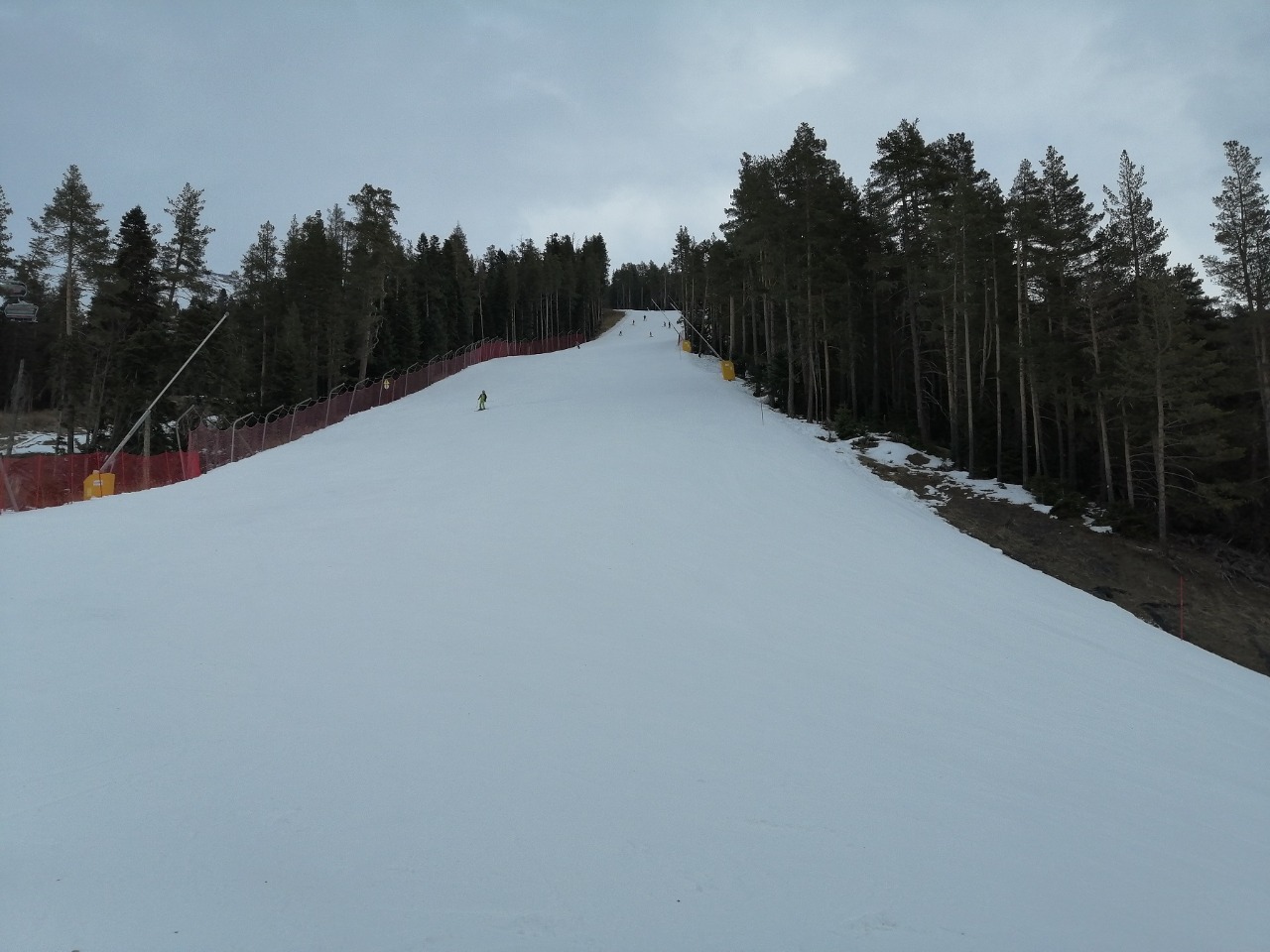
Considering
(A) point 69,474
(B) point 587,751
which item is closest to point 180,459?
(A) point 69,474

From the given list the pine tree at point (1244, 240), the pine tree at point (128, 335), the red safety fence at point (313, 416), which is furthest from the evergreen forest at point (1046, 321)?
the pine tree at point (128, 335)

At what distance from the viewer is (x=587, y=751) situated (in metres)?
5.04

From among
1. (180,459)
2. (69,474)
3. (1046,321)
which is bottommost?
(69,474)

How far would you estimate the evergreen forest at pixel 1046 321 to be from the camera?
18531mm

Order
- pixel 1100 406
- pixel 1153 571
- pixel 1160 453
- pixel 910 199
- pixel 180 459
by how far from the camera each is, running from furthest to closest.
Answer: pixel 910 199 < pixel 1100 406 < pixel 180 459 < pixel 1160 453 < pixel 1153 571

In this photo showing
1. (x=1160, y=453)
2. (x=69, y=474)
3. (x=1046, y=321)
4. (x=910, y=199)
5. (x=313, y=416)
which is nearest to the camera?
(x=69, y=474)

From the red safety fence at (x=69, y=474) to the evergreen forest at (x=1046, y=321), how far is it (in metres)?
22.9

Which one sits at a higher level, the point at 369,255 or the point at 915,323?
the point at 369,255

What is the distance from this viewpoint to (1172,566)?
15.8 m

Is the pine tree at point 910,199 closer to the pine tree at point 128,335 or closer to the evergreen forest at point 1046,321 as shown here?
the evergreen forest at point 1046,321

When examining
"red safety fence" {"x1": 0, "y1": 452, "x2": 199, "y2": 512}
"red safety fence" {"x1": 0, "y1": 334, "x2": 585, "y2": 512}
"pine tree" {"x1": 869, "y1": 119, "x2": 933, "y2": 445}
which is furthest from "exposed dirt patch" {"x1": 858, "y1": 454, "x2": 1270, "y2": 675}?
"red safety fence" {"x1": 0, "y1": 334, "x2": 585, "y2": 512}

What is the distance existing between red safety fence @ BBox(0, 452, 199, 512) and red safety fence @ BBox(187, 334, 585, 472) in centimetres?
127

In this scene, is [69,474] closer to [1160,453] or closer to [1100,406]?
[1160,453]

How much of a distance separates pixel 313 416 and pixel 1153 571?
30.8m
